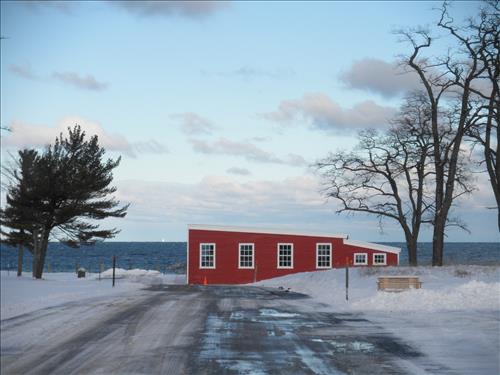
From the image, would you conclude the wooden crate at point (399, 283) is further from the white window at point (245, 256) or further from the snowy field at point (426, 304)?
the white window at point (245, 256)

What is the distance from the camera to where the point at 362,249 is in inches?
1758

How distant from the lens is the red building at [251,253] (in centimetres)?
4244

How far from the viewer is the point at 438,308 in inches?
746

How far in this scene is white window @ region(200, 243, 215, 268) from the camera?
4244cm

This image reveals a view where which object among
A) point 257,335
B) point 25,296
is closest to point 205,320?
point 257,335

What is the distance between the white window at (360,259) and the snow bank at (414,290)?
940 cm

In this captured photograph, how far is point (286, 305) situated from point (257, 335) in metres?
7.35

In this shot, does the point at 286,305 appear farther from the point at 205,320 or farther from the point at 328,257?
the point at 328,257

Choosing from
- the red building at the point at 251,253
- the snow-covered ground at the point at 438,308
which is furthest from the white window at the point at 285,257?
the snow-covered ground at the point at 438,308

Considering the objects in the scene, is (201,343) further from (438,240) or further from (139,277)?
(139,277)

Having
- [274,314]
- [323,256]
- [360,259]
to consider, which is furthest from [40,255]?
[274,314]

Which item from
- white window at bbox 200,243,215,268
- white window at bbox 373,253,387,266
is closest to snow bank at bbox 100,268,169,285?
white window at bbox 200,243,215,268

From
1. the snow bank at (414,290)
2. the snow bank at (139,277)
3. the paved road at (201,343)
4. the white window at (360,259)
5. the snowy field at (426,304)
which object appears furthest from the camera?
the white window at (360,259)

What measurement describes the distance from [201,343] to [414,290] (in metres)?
10.3
